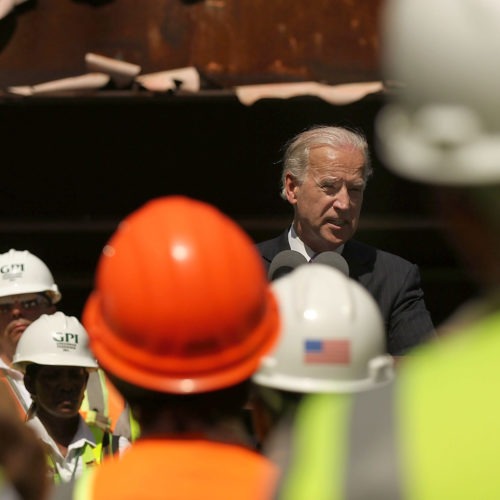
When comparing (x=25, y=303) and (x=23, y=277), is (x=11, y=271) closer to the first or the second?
(x=23, y=277)

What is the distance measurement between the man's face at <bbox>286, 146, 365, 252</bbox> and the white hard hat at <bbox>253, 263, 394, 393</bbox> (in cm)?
176

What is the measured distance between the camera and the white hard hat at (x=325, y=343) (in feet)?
12.6

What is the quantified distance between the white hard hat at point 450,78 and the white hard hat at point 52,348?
4494mm

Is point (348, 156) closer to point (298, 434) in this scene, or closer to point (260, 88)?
point (260, 88)

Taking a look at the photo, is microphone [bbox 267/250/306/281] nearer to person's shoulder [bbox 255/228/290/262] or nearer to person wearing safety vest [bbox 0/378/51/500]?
person's shoulder [bbox 255/228/290/262]

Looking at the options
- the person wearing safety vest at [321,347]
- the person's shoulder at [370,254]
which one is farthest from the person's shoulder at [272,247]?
the person wearing safety vest at [321,347]

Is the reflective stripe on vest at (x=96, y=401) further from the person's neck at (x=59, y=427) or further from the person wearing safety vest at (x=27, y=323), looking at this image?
the person's neck at (x=59, y=427)

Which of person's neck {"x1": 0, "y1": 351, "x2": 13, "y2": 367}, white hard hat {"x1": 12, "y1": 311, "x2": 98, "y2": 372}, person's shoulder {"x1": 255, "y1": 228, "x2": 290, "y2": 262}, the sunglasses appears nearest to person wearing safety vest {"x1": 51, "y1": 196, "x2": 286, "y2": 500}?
person's shoulder {"x1": 255, "y1": 228, "x2": 290, "y2": 262}

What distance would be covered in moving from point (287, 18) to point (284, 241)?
2875 millimetres

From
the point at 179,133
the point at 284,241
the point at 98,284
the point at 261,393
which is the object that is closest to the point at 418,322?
the point at 284,241

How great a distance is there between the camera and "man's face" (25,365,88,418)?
19.4ft

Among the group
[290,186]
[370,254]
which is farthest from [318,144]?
[370,254]

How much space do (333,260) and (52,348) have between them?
4.36 feet

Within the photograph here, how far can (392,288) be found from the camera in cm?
557
